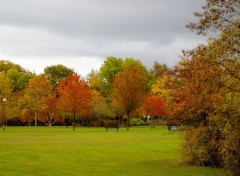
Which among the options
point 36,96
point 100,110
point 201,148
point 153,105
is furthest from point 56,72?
point 201,148

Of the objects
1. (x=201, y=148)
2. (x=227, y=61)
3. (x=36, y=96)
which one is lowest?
(x=201, y=148)

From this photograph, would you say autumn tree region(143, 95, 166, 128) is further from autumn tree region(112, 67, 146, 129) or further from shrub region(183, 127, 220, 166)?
shrub region(183, 127, 220, 166)

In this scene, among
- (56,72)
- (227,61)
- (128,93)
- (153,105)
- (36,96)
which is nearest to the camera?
(227,61)

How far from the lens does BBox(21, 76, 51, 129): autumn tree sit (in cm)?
8288

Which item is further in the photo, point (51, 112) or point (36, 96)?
point (51, 112)

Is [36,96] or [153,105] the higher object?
[36,96]

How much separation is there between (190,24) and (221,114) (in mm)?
4036

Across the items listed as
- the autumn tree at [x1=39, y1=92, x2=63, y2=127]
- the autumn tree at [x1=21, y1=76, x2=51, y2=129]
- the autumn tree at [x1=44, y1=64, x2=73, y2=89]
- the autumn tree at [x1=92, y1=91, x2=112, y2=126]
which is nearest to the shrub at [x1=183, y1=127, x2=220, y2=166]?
the autumn tree at [x1=21, y1=76, x2=51, y2=129]

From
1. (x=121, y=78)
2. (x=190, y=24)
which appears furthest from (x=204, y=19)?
(x=121, y=78)

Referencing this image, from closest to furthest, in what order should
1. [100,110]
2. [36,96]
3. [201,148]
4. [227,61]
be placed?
[227,61], [201,148], [36,96], [100,110]

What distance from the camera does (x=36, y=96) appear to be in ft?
278

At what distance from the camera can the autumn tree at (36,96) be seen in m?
82.9

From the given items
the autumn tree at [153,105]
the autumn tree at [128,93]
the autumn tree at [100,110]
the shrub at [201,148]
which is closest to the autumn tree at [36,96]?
the autumn tree at [100,110]

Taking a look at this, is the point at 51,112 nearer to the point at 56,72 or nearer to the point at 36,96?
the point at 36,96
